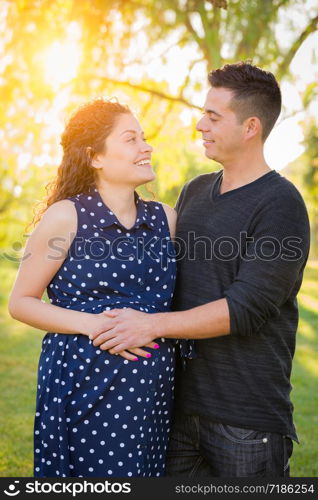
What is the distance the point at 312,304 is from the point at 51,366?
13.7 m

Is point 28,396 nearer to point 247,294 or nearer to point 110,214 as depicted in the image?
point 110,214

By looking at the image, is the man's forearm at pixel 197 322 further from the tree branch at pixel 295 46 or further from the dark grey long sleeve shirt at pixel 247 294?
the tree branch at pixel 295 46

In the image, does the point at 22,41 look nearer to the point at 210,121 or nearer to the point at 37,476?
the point at 210,121

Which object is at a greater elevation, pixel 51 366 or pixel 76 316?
pixel 76 316

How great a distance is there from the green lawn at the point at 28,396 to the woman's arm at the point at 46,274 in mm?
2243

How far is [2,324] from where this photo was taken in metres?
11.7

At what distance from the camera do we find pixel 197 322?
271 centimetres

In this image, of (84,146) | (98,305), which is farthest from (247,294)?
(84,146)

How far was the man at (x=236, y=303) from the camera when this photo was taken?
272cm

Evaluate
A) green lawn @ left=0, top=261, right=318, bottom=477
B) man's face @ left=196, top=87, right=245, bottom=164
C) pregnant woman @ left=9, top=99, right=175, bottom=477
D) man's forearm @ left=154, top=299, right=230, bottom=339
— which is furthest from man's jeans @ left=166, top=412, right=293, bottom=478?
green lawn @ left=0, top=261, right=318, bottom=477

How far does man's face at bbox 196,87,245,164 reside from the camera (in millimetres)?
3121

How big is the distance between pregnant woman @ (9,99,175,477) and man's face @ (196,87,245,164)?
34 cm

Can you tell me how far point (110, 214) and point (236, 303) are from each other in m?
0.73

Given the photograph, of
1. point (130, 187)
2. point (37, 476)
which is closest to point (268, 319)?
point (130, 187)
